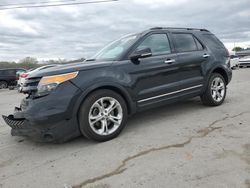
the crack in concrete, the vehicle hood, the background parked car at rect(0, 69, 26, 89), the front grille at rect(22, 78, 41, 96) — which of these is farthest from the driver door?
the background parked car at rect(0, 69, 26, 89)

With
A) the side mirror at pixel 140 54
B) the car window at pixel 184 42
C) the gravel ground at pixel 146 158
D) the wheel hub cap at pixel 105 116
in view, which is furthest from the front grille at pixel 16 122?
the car window at pixel 184 42

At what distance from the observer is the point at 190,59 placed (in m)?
6.11

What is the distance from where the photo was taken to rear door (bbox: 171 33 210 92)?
5.97 m

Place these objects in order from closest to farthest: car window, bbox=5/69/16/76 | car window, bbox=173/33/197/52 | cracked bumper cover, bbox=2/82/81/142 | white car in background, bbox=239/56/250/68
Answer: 1. cracked bumper cover, bbox=2/82/81/142
2. car window, bbox=173/33/197/52
3. car window, bbox=5/69/16/76
4. white car in background, bbox=239/56/250/68

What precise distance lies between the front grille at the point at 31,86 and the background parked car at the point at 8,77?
19982 mm

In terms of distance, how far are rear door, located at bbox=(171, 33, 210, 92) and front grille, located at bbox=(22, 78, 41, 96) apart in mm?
2748

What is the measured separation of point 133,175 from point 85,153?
1057 millimetres

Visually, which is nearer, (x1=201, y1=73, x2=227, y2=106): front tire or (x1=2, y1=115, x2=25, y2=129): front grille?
(x1=2, y1=115, x2=25, y2=129): front grille

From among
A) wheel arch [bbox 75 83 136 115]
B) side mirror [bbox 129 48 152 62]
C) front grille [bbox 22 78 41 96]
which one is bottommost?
wheel arch [bbox 75 83 136 115]

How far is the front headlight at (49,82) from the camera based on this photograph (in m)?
4.43

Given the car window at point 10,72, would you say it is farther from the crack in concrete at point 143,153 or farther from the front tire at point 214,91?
the crack in concrete at point 143,153

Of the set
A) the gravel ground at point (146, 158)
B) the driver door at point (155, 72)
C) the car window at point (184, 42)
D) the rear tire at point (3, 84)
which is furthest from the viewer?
the rear tire at point (3, 84)

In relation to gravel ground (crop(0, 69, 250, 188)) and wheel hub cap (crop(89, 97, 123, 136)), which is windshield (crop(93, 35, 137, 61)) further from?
gravel ground (crop(0, 69, 250, 188))

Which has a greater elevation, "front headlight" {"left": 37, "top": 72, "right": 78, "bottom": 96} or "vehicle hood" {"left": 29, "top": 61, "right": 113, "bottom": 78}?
"vehicle hood" {"left": 29, "top": 61, "right": 113, "bottom": 78}
